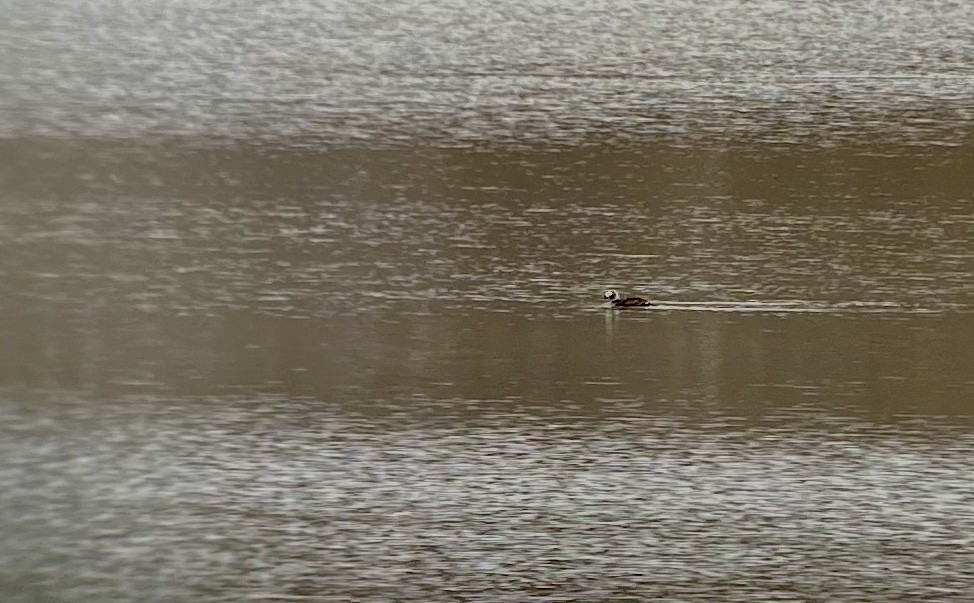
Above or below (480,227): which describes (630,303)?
below

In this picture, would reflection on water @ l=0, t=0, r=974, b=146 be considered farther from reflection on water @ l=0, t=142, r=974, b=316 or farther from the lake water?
reflection on water @ l=0, t=142, r=974, b=316

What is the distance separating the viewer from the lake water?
198 inches

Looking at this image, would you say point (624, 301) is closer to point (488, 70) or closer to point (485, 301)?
point (485, 301)

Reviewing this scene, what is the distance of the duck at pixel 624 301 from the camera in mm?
7074

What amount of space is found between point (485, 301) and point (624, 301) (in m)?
0.57

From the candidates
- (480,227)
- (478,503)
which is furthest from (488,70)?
(478,503)

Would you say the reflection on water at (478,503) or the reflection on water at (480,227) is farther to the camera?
the reflection on water at (480,227)

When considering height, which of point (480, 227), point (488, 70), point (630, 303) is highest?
point (488, 70)

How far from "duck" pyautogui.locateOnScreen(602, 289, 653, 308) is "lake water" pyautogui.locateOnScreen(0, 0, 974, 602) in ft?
0.18

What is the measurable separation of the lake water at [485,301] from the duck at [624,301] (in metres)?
0.05

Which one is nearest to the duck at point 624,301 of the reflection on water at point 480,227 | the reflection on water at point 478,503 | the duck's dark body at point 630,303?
the duck's dark body at point 630,303

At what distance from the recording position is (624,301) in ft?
23.3

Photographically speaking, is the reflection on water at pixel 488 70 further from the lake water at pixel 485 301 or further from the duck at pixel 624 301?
the duck at pixel 624 301

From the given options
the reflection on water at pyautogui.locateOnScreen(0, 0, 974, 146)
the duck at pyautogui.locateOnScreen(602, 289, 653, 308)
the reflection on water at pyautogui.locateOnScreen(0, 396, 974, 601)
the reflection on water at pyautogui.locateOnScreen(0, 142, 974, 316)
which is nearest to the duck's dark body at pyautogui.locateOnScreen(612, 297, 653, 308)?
the duck at pyautogui.locateOnScreen(602, 289, 653, 308)
